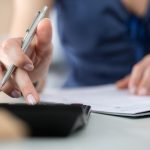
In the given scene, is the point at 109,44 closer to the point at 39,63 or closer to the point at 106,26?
the point at 106,26

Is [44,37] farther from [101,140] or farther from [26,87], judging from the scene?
[101,140]

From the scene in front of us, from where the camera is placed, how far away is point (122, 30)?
100cm

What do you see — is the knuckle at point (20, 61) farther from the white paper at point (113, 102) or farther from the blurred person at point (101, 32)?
the blurred person at point (101, 32)

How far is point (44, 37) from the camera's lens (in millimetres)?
582

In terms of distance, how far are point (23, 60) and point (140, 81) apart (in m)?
0.30

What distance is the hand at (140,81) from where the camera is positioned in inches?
27.8

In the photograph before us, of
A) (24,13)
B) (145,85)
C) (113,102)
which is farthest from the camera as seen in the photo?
(24,13)

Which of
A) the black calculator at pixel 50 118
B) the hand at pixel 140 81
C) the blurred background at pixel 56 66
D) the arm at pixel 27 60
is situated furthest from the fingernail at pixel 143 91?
the blurred background at pixel 56 66

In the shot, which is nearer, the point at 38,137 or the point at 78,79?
the point at 38,137

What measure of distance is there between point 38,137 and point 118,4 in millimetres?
671

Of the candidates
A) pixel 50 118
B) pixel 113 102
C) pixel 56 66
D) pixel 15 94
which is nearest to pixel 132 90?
pixel 113 102

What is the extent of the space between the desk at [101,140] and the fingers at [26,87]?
0.26ft

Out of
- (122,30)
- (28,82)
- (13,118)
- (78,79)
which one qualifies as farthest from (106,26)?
(13,118)

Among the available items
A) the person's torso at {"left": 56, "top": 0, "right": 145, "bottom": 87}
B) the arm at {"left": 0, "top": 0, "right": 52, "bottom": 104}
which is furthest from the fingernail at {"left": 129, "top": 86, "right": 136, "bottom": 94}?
the person's torso at {"left": 56, "top": 0, "right": 145, "bottom": 87}
